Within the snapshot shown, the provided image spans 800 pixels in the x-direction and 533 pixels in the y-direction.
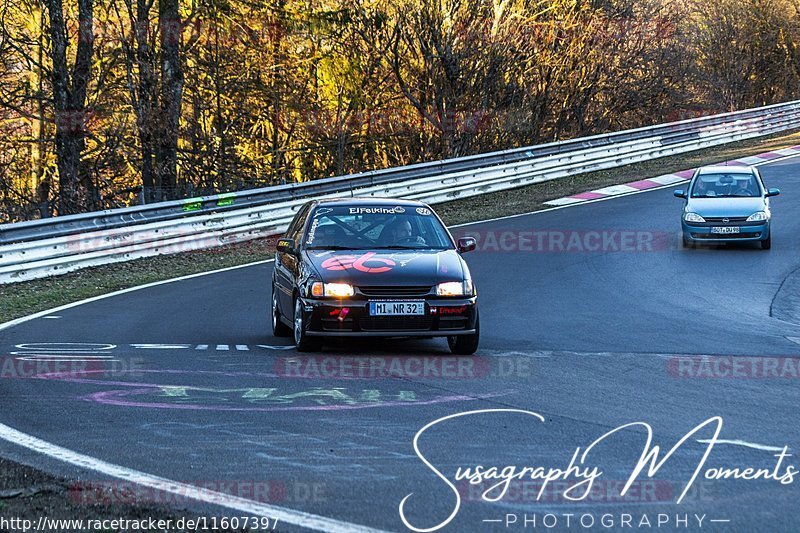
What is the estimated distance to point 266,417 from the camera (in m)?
7.48

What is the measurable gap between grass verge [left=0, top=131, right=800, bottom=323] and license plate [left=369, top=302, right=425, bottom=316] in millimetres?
5380

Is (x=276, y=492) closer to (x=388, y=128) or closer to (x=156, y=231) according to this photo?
(x=156, y=231)

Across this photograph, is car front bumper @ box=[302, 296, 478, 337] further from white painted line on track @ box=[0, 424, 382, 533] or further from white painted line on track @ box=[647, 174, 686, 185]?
white painted line on track @ box=[647, 174, 686, 185]

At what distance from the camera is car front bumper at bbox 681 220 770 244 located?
1983cm

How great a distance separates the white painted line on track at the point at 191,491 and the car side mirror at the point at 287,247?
5.07 m

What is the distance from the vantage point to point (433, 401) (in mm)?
8047

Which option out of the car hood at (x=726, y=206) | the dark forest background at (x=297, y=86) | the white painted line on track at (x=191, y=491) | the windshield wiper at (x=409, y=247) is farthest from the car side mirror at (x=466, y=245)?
the dark forest background at (x=297, y=86)

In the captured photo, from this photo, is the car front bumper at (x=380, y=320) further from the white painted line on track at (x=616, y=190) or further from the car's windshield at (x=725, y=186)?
the white painted line on track at (x=616, y=190)

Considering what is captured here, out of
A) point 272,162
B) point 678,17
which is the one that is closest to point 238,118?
point 272,162

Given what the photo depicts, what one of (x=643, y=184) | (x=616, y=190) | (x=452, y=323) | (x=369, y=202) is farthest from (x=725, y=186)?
(x=452, y=323)

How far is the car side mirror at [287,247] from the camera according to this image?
11656 mm

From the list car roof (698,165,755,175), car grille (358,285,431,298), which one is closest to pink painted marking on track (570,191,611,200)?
car roof (698,165,755,175)

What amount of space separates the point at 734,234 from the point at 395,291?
11399 mm

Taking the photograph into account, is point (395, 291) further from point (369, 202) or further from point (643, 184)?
point (643, 184)
